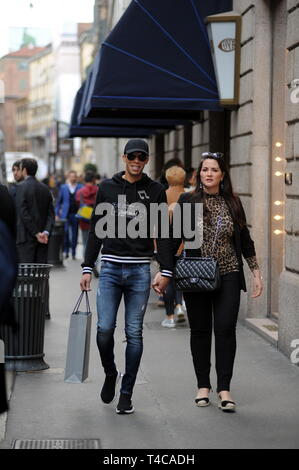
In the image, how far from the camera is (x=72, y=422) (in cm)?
652

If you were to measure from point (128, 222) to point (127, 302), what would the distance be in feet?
1.88

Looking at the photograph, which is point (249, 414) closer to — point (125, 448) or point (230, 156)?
point (125, 448)

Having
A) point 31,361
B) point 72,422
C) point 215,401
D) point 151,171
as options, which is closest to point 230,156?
point 31,361

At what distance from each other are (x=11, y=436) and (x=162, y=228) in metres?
1.79

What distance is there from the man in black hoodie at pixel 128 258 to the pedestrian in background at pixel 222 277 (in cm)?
31

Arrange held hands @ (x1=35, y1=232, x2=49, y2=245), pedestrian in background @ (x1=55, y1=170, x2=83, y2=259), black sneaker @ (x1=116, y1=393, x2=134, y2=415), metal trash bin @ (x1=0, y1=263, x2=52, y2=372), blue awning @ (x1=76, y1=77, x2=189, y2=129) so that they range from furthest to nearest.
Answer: pedestrian in background @ (x1=55, y1=170, x2=83, y2=259) → blue awning @ (x1=76, y1=77, x2=189, y2=129) → held hands @ (x1=35, y1=232, x2=49, y2=245) → metal trash bin @ (x1=0, y1=263, x2=52, y2=372) → black sneaker @ (x1=116, y1=393, x2=134, y2=415)

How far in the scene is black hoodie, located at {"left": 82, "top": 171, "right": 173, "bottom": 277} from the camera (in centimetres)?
662

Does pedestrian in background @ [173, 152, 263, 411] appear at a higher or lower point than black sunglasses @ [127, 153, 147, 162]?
lower

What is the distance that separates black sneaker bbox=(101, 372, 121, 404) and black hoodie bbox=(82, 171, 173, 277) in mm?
817

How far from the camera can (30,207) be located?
36.8 feet

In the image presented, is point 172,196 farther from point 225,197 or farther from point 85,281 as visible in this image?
point 85,281
